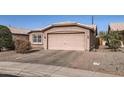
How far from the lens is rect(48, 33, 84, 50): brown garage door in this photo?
18.2m

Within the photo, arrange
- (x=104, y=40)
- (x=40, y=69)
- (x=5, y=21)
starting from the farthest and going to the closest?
(x=104, y=40)
(x=5, y=21)
(x=40, y=69)

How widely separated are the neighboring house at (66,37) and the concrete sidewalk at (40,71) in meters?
6.35

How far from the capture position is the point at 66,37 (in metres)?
18.5

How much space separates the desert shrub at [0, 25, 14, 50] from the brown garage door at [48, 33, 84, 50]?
11.9 feet

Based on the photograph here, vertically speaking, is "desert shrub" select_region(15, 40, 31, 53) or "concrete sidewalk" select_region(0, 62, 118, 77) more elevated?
"desert shrub" select_region(15, 40, 31, 53)

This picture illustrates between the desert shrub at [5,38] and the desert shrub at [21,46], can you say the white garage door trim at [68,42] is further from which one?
the desert shrub at [5,38]

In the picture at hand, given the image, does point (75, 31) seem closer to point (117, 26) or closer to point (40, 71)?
point (117, 26)

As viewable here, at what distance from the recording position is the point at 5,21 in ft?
45.1

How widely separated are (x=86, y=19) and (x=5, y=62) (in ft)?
19.1

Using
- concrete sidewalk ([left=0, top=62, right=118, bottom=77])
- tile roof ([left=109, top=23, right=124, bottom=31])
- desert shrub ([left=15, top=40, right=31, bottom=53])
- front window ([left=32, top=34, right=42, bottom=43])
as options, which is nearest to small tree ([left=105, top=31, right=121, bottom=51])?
tile roof ([left=109, top=23, right=124, bottom=31])

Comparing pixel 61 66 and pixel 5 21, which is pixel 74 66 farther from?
pixel 5 21

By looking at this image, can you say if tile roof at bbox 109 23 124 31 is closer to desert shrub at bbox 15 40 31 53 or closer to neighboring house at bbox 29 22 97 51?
neighboring house at bbox 29 22 97 51
